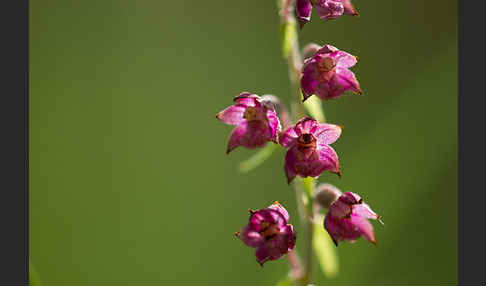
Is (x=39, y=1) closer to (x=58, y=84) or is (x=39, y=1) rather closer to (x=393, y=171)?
(x=58, y=84)

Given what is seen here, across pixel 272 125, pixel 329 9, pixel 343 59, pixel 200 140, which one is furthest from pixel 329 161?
pixel 200 140

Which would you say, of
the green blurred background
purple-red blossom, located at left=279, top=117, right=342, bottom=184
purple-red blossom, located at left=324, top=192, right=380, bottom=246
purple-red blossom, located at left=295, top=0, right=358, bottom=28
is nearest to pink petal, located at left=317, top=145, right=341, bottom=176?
purple-red blossom, located at left=279, top=117, right=342, bottom=184

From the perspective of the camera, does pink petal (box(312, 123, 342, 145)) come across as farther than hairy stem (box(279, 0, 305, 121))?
No

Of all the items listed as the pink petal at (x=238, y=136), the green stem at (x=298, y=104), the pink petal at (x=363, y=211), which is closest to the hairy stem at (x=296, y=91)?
the green stem at (x=298, y=104)

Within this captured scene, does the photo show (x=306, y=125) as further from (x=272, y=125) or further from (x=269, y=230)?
Answer: (x=269, y=230)

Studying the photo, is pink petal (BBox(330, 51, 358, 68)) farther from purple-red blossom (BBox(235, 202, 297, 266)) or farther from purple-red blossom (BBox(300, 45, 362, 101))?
purple-red blossom (BBox(235, 202, 297, 266))

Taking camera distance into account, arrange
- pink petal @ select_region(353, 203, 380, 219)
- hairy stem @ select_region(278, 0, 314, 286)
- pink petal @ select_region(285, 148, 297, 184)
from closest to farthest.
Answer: pink petal @ select_region(285, 148, 297, 184), pink petal @ select_region(353, 203, 380, 219), hairy stem @ select_region(278, 0, 314, 286)

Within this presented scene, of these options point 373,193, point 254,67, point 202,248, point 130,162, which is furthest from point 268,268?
point 254,67

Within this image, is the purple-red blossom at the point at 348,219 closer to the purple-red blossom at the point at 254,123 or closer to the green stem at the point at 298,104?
the green stem at the point at 298,104
